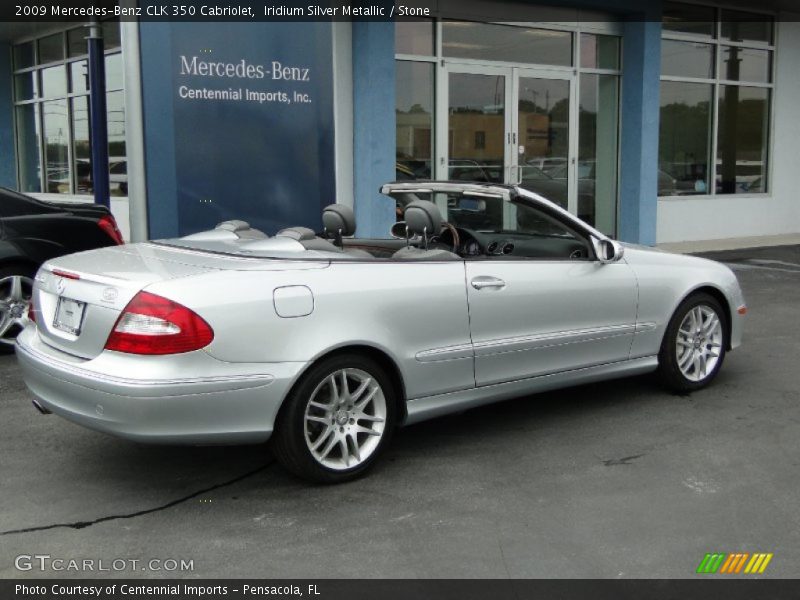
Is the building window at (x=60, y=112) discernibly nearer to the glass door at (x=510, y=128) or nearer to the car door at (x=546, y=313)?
the glass door at (x=510, y=128)

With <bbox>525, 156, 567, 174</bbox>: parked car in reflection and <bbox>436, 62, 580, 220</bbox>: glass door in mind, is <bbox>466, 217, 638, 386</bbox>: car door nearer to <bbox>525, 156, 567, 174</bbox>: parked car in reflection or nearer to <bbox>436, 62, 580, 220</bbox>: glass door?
<bbox>436, 62, 580, 220</bbox>: glass door

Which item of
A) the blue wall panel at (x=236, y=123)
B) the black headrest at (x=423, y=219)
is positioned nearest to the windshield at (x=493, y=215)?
the black headrest at (x=423, y=219)

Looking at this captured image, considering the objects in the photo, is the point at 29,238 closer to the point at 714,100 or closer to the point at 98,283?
the point at 98,283

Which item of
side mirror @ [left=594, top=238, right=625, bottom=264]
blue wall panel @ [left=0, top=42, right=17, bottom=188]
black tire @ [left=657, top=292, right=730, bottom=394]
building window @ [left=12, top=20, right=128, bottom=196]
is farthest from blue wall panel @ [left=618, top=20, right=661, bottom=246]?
blue wall panel @ [left=0, top=42, right=17, bottom=188]

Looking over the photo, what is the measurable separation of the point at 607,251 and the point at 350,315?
1.91 meters

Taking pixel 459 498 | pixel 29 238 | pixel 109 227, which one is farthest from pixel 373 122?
pixel 459 498

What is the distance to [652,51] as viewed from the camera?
14.0 m

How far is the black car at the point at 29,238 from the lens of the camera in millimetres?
6832

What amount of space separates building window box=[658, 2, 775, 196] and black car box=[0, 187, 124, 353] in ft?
34.2

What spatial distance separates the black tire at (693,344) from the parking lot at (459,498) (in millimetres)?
168

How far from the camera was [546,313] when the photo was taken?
16.1 feet

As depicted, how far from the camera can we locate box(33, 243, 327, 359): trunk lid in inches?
152

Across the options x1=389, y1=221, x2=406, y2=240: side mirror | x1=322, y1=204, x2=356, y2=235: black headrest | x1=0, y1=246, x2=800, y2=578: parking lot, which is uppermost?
x1=322, y1=204, x2=356, y2=235: black headrest

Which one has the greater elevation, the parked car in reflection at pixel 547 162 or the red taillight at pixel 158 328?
the parked car in reflection at pixel 547 162
